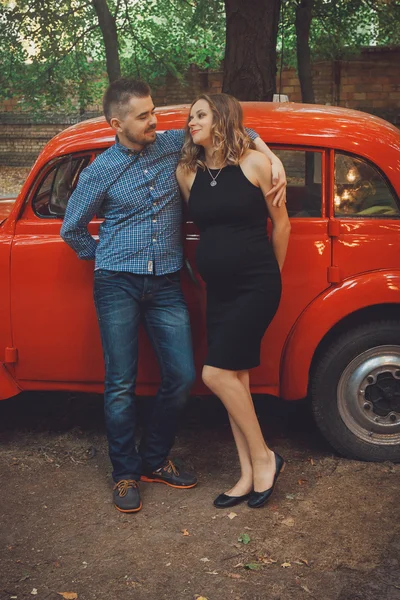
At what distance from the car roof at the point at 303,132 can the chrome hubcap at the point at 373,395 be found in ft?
3.31

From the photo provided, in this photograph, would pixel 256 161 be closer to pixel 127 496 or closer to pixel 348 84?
pixel 127 496

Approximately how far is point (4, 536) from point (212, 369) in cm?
129

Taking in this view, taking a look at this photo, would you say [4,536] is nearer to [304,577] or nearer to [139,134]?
[304,577]

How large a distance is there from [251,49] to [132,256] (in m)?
4.75

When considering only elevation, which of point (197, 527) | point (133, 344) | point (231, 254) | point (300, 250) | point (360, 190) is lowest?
point (197, 527)

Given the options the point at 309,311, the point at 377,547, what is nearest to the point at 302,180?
the point at 309,311

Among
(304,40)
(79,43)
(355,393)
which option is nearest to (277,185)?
(355,393)

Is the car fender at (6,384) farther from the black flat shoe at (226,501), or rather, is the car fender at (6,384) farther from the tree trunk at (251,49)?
the tree trunk at (251,49)

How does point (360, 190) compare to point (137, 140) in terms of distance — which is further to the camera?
point (360, 190)

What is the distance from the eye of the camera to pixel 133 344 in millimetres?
4250

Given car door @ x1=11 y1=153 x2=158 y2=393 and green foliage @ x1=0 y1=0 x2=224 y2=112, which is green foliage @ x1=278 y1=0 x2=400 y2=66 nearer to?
green foliage @ x1=0 y1=0 x2=224 y2=112

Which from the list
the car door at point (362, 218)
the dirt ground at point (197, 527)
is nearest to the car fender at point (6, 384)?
the dirt ground at point (197, 527)

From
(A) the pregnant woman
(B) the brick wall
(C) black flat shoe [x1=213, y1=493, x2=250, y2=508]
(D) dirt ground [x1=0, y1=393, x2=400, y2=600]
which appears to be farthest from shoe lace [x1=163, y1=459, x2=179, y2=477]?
(B) the brick wall

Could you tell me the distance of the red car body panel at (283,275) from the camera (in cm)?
444
